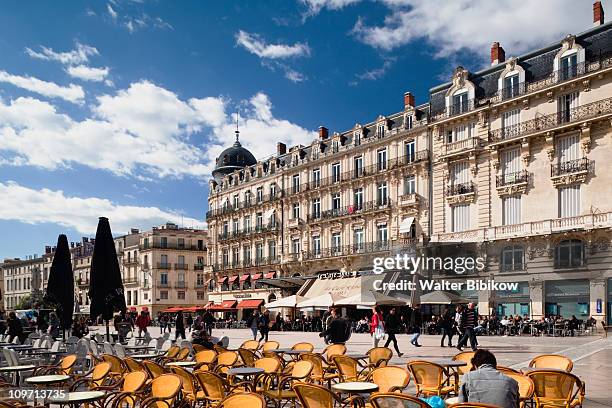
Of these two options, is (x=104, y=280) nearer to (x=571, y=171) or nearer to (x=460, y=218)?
(x=571, y=171)

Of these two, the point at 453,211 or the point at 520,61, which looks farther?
the point at 453,211

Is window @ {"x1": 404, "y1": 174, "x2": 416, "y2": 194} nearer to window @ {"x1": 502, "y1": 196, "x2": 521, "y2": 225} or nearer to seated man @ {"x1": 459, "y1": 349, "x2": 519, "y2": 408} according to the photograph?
window @ {"x1": 502, "y1": 196, "x2": 521, "y2": 225}

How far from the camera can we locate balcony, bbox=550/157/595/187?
2998 cm

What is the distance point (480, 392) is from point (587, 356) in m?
12.9

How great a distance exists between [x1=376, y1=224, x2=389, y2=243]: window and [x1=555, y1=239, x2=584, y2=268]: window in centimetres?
1198

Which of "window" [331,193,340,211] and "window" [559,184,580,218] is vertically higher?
"window" [331,193,340,211]

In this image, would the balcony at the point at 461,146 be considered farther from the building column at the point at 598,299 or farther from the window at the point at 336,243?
the window at the point at 336,243

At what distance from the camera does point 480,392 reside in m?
5.76

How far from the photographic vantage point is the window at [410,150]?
3897 centimetres

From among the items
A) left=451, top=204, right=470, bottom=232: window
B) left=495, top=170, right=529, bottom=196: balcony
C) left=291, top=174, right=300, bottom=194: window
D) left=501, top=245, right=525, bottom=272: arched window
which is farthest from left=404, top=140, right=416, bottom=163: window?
left=291, top=174, right=300, bottom=194: window

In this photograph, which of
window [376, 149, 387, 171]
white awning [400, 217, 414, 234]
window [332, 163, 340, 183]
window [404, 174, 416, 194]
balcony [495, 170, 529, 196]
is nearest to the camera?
balcony [495, 170, 529, 196]

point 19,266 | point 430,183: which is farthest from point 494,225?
point 19,266

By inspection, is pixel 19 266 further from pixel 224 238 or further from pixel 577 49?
pixel 577 49

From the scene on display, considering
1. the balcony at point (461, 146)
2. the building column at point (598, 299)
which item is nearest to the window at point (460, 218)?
the balcony at point (461, 146)
